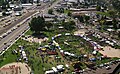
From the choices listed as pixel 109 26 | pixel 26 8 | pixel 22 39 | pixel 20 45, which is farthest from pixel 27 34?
pixel 26 8

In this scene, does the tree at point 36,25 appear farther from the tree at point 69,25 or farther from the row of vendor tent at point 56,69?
the row of vendor tent at point 56,69

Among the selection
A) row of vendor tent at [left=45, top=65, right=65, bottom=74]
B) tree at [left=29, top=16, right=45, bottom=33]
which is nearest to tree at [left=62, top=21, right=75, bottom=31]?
tree at [left=29, top=16, right=45, bottom=33]

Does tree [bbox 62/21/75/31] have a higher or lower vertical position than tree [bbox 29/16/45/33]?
lower

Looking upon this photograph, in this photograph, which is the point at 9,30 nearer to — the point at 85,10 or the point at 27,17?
the point at 27,17

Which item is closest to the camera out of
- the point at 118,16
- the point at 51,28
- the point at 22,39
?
the point at 22,39

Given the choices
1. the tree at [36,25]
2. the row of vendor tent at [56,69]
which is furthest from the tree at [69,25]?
the row of vendor tent at [56,69]

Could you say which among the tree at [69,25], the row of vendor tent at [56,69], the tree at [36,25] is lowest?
the row of vendor tent at [56,69]

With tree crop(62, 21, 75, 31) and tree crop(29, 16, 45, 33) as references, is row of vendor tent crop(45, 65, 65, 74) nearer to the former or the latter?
tree crop(29, 16, 45, 33)

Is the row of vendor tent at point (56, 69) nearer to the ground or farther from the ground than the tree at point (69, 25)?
nearer to the ground

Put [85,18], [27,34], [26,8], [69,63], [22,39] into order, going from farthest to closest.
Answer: [26,8]
[85,18]
[27,34]
[22,39]
[69,63]

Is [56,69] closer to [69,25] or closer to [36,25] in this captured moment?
[36,25]

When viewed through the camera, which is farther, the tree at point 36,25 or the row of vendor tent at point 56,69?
the tree at point 36,25
